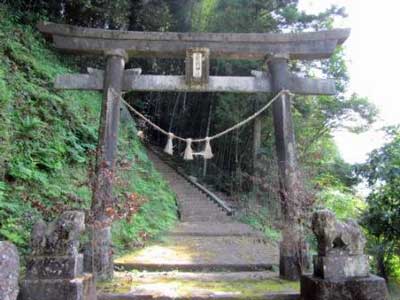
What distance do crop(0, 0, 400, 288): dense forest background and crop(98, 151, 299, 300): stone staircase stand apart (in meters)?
0.60

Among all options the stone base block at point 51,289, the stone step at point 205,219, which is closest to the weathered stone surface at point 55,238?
the stone base block at point 51,289

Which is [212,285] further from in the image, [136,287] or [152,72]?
[152,72]

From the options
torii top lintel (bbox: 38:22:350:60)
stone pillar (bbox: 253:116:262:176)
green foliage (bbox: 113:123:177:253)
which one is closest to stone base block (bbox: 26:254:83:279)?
green foliage (bbox: 113:123:177:253)

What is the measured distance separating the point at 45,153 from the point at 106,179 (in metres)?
2.92

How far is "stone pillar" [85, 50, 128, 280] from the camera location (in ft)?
16.8

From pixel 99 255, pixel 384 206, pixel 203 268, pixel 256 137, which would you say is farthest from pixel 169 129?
pixel 99 255

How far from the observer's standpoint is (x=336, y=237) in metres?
4.30

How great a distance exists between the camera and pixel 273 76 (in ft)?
21.2

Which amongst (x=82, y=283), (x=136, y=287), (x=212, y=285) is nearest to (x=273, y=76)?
(x=212, y=285)

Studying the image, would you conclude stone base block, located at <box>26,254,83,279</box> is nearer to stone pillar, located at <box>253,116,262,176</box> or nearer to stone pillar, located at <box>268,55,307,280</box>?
stone pillar, located at <box>268,55,307,280</box>

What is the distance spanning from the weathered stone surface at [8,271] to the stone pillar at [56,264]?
1.03 m

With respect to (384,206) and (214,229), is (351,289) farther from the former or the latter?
(214,229)

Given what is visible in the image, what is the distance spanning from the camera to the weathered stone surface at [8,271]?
2.58 m

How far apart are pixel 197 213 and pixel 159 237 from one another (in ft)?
12.2
